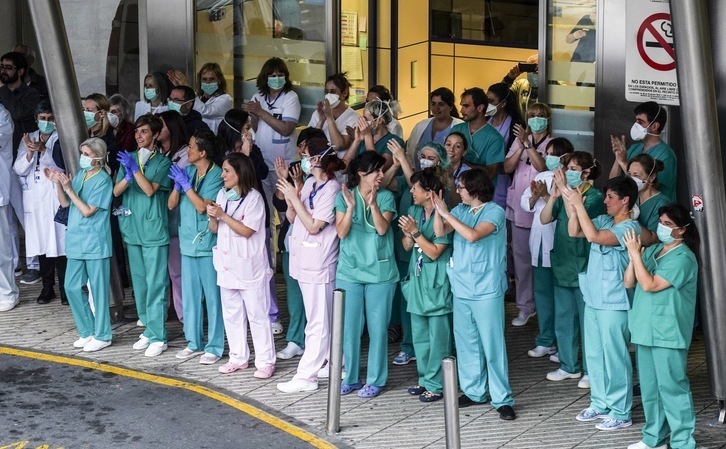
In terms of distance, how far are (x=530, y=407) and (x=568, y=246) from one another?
1.27 m

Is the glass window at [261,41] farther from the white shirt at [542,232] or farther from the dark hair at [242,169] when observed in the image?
the white shirt at [542,232]

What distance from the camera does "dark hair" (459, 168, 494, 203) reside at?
8.82 metres

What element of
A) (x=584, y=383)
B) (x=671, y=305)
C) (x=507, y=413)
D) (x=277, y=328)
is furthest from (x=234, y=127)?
(x=671, y=305)

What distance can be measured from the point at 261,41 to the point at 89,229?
429cm

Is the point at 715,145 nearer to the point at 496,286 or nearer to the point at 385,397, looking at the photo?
the point at 496,286

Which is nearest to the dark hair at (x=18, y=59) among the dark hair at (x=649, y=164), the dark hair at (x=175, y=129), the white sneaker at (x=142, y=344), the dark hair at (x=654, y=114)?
the dark hair at (x=175, y=129)

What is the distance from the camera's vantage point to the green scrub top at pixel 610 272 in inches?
334

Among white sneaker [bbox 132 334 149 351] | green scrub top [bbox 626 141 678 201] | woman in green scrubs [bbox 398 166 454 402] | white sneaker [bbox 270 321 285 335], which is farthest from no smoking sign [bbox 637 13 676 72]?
white sneaker [bbox 132 334 149 351]

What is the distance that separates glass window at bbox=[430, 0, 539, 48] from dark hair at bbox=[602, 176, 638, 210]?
805 cm

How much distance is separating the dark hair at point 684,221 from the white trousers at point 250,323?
3.40 metres

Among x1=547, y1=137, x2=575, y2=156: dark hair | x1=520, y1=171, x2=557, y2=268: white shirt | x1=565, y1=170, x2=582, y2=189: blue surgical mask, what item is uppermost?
x1=547, y1=137, x2=575, y2=156: dark hair

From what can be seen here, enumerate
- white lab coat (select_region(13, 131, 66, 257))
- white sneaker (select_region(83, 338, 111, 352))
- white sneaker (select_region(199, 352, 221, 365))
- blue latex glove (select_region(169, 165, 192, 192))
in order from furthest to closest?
white lab coat (select_region(13, 131, 66, 257))
white sneaker (select_region(83, 338, 111, 352))
white sneaker (select_region(199, 352, 221, 365))
blue latex glove (select_region(169, 165, 192, 192))

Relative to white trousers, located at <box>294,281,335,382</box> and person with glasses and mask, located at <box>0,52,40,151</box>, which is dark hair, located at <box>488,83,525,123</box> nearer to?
white trousers, located at <box>294,281,335,382</box>

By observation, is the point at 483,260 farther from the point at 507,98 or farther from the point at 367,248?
the point at 507,98
